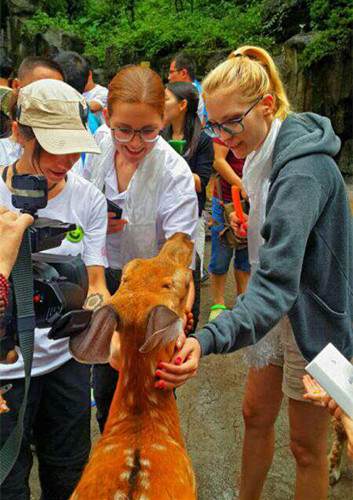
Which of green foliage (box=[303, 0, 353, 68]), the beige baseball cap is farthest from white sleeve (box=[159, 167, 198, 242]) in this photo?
green foliage (box=[303, 0, 353, 68])

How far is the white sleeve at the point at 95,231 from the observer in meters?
2.70

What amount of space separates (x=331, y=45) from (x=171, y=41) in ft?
20.8

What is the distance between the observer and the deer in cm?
199

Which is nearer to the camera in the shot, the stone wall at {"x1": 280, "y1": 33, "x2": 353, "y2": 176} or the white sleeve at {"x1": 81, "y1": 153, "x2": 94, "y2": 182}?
the white sleeve at {"x1": 81, "y1": 153, "x2": 94, "y2": 182}

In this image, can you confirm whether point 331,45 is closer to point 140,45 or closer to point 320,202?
point 140,45

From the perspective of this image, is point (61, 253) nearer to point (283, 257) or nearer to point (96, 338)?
point (96, 338)

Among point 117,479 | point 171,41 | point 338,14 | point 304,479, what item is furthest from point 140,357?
point 171,41

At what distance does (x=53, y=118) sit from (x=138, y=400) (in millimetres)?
1323

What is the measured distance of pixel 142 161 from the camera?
3150mm

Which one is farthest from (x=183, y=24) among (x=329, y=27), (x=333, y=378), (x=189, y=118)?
(x=333, y=378)

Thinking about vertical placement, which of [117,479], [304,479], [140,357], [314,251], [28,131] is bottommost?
[304,479]

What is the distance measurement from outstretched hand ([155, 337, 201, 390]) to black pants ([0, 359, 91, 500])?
0.66 metres

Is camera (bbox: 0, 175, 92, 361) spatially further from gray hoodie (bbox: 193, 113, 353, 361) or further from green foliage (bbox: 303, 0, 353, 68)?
green foliage (bbox: 303, 0, 353, 68)

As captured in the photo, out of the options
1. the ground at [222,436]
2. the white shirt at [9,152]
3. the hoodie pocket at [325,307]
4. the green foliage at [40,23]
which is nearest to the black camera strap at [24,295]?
the hoodie pocket at [325,307]
